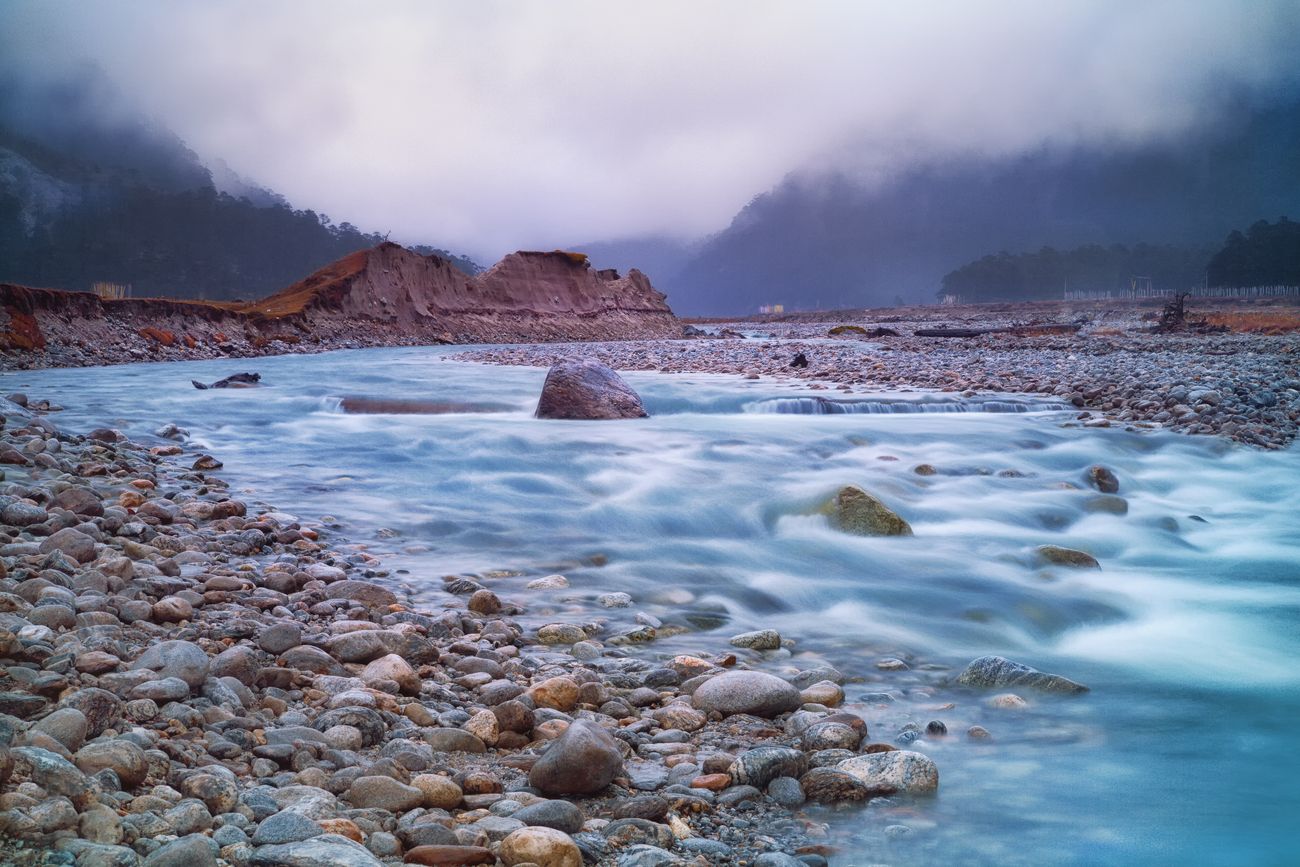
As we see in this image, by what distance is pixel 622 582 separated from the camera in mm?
4699

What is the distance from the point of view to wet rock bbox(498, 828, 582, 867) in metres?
1.82

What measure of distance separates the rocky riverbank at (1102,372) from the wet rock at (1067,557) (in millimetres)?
5112

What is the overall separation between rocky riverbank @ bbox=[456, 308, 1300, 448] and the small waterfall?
613 mm

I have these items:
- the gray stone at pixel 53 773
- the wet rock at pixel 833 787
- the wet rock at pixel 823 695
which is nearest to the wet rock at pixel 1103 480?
the wet rock at pixel 823 695

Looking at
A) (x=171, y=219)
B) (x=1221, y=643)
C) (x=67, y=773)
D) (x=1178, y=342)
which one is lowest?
(x=1221, y=643)

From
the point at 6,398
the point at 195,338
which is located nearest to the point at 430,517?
the point at 6,398

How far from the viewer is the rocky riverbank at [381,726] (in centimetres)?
178

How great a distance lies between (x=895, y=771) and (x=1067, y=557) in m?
3.41

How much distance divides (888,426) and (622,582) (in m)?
6.47

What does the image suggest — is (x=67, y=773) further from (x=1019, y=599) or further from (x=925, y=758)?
(x=1019, y=599)

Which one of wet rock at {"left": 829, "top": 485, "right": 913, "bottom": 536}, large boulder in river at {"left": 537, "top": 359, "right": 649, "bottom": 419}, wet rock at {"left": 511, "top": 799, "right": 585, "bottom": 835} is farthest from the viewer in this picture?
large boulder in river at {"left": 537, "top": 359, "right": 649, "bottom": 419}

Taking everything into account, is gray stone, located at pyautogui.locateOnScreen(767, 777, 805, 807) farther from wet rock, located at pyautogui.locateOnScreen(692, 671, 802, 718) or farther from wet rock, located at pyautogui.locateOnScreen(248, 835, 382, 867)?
wet rock, located at pyautogui.locateOnScreen(248, 835, 382, 867)

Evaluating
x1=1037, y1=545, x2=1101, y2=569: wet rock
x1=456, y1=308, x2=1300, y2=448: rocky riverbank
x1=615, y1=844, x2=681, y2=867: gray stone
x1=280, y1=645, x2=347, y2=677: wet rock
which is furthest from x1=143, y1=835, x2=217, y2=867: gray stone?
x1=456, y1=308, x2=1300, y2=448: rocky riverbank

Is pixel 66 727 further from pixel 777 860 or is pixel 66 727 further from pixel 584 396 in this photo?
pixel 584 396
